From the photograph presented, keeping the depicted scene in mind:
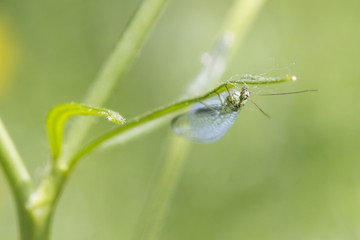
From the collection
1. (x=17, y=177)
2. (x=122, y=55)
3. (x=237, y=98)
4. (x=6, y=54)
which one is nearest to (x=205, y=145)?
(x=6, y=54)

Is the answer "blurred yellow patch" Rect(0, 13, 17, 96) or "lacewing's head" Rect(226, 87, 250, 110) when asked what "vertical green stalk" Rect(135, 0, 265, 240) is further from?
"blurred yellow patch" Rect(0, 13, 17, 96)

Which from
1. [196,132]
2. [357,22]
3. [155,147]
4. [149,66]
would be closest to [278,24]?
[357,22]

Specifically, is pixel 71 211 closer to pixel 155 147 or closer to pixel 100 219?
pixel 100 219

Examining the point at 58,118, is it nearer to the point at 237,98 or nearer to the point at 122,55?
the point at 122,55

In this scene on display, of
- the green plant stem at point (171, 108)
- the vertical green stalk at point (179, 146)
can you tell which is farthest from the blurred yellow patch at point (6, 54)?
the green plant stem at point (171, 108)

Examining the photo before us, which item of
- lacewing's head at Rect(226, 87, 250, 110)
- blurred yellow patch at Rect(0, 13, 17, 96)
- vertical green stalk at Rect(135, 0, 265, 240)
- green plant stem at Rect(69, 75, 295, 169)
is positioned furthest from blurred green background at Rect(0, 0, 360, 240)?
green plant stem at Rect(69, 75, 295, 169)
